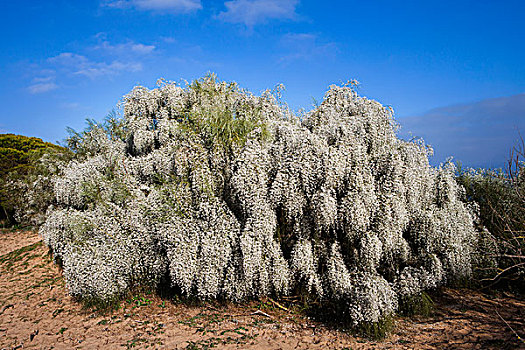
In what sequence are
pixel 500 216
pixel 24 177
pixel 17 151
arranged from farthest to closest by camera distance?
pixel 17 151 → pixel 24 177 → pixel 500 216

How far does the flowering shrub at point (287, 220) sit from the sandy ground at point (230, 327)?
1.71 ft

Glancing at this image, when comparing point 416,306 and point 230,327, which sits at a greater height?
point 416,306

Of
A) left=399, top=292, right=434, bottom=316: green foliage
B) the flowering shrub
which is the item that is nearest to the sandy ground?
left=399, top=292, right=434, bottom=316: green foliage

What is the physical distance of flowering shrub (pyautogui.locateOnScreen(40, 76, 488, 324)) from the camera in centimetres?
690

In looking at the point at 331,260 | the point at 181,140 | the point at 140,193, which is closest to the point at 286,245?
the point at 331,260

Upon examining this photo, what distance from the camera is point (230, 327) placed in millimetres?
6949

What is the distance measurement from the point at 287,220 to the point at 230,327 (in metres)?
2.64

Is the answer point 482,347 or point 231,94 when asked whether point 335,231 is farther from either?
point 231,94

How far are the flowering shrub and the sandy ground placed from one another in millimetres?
520

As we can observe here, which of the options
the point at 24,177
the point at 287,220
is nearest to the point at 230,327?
the point at 287,220

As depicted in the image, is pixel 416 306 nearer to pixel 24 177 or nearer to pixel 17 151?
pixel 24 177

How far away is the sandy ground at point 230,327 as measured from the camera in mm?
6164

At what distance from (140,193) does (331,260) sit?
5.50m

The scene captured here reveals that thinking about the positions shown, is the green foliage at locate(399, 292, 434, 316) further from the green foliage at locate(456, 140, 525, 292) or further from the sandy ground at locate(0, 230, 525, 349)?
the green foliage at locate(456, 140, 525, 292)
